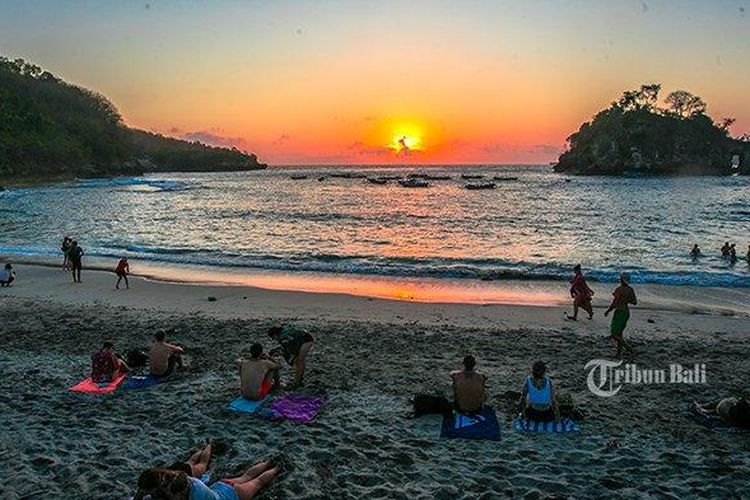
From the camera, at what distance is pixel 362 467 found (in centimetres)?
676

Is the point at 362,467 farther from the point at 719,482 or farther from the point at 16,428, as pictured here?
the point at 16,428

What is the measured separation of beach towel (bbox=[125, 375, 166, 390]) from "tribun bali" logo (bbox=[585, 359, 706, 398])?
25.0 feet

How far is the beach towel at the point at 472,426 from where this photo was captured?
7484mm

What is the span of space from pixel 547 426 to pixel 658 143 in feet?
433

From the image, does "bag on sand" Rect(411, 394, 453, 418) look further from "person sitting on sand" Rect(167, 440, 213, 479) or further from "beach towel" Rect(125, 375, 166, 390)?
"beach towel" Rect(125, 375, 166, 390)

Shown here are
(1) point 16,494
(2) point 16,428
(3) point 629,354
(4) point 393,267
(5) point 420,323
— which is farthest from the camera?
(4) point 393,267

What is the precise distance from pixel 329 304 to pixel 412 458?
9874mm

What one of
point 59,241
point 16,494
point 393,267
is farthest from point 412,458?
point 59,241

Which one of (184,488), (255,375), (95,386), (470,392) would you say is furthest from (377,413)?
(95,386)

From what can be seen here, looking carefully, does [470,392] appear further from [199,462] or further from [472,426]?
[199,462]

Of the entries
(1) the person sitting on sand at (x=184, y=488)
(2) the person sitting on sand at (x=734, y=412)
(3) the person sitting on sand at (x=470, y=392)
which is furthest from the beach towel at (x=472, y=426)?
(2) the person sitting on sand at (x=734, y=412)

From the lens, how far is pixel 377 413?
8375 mm

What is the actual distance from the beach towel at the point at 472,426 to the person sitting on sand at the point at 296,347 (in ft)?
9.01

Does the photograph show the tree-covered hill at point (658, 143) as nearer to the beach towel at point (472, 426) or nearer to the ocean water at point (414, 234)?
the ocean water at point (414, 234)
